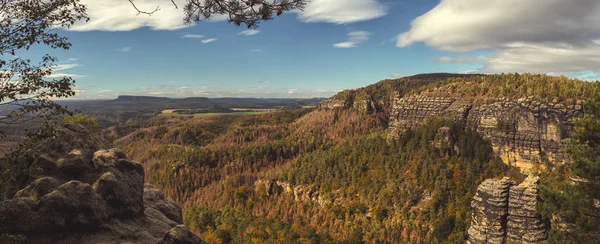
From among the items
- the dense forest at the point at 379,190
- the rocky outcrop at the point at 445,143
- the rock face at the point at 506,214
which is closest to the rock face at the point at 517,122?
the dense forest at the point at 379,190

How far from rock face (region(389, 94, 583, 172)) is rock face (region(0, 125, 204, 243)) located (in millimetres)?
88086

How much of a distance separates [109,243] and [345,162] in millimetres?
110569

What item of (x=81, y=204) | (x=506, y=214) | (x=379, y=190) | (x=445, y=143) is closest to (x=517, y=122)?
(x=445, y=143)

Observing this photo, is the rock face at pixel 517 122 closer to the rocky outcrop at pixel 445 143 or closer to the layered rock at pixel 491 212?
the rocky outcrop at pixel 445 143

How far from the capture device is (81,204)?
1216 cm

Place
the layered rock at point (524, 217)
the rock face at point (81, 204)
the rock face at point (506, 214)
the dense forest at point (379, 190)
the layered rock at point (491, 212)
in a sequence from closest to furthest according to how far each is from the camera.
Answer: the rock face at point (81, 204), the layered rock at point (524, 217), the rock face at point (506, 214), the layered rock at point (491, 212), the dense forest at point (379, 190)

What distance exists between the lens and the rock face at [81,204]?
36.4 feet

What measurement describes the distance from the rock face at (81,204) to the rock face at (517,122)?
289ft

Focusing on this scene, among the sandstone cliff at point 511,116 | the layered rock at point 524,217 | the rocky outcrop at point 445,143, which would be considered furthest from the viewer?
the rocky outcrop at point 445,143

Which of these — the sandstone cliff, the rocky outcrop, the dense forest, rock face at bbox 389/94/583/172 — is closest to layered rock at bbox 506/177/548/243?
the dense forest

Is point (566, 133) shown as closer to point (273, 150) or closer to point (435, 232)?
point (435, 232)

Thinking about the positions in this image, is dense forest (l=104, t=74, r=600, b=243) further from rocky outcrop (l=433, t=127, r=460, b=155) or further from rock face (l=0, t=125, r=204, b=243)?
rock face (l=0, t=125, r=204, b=243)

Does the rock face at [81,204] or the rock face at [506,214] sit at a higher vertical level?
the rock face at [81,204]

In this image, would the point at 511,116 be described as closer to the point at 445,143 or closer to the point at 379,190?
the point at 445,143
